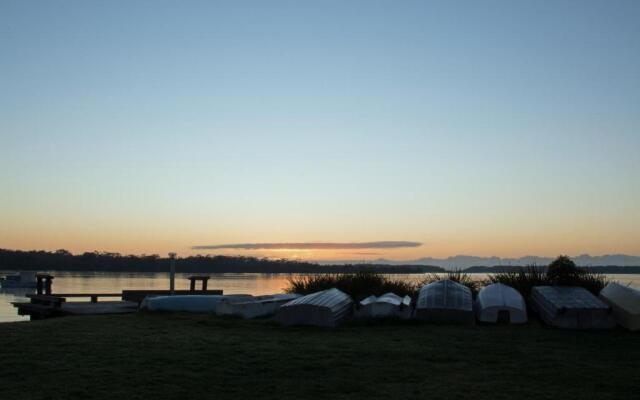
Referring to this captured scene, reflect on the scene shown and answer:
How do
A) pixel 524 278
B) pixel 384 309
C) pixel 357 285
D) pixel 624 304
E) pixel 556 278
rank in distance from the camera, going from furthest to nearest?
pixel 357 285 < pixel 524 278 < pixel 556 278 < pixel 384 309 < pixel 624 304

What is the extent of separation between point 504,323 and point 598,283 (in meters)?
4.15

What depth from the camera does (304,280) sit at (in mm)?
17844

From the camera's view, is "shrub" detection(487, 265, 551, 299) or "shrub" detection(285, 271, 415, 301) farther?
"shrub" detection(285, 271, 415, 301)

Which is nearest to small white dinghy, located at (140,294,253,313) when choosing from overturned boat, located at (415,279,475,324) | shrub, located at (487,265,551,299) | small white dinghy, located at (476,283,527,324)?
overturned boat, located at (415,279,475,324)

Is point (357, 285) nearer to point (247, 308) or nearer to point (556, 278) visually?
point (247, 308)

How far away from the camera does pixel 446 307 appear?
11891 mm

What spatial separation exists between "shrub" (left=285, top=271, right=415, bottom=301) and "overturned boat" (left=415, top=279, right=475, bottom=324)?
2.93 m

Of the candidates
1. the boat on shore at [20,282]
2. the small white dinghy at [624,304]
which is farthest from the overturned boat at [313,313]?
the boat on shore at [20,282]

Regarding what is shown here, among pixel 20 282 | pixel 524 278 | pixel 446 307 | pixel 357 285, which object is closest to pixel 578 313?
pixel 446 307

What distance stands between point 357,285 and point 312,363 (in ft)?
29.8

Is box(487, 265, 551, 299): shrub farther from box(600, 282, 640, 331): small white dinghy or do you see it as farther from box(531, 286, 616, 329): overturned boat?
box(531, 286, 616, 329): overturned boat

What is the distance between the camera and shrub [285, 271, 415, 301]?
1580 centimetres

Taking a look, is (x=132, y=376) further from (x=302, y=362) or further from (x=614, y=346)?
(x=614, y=346)

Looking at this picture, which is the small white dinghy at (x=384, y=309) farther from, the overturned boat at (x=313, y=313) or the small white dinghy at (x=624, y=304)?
the small white dinghy at (x=624, y=304)
